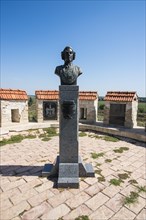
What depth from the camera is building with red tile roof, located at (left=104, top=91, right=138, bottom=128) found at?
11094mm

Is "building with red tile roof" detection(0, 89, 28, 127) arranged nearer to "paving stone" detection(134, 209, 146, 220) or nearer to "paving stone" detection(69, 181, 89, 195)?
"paving stone" detection(69, 181, 89, 195)

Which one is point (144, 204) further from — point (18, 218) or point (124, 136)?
point (124, 136)

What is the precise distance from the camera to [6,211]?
3922 millimetres

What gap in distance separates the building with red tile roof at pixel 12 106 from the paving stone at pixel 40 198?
7.58 metres

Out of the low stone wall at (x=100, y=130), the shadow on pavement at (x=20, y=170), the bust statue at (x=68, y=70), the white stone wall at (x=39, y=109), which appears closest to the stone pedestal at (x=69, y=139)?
the bust statue at (x=68, y=70)

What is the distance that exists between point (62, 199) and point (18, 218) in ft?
3.71

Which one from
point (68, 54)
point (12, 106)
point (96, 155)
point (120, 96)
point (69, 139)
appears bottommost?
point (96, 155)

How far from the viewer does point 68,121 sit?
5289 mm

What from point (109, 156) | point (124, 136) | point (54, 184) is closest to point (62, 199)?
point (54, 184)

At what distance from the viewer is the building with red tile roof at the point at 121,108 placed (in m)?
11.1

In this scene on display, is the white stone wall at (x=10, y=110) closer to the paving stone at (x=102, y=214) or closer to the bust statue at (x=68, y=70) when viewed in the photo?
the bust statue at (x=68, y=70)

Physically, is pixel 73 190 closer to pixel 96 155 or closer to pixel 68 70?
pixel 96 155

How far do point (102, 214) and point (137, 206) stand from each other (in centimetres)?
97

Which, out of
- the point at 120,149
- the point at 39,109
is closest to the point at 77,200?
the point at 120,149
